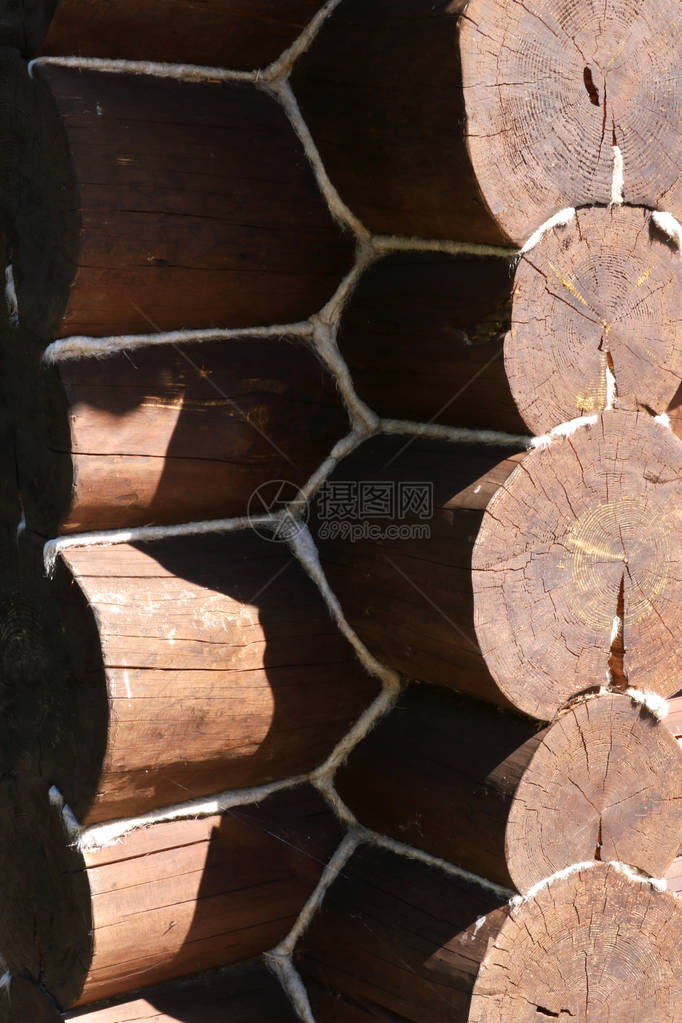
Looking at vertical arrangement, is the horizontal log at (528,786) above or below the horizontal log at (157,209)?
below

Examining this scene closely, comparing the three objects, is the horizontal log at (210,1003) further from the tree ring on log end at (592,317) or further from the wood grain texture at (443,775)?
the tree ring on log end at (592,317)

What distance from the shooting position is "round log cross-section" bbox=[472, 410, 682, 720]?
142 centimetres

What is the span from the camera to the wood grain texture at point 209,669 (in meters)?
1.48

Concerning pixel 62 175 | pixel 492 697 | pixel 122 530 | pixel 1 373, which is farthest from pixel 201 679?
pixel 62 175

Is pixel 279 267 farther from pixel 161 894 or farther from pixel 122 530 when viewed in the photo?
pixel 161 894

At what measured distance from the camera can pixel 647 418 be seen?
1.51 metres

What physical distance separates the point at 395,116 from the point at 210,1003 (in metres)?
1.37

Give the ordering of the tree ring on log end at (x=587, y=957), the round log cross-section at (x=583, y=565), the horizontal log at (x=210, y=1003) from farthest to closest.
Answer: the horizontal log at (x=210, y=1003), the tree ring on log end at (x=587, y=957), the round log cross-section at (x=583, y=565)

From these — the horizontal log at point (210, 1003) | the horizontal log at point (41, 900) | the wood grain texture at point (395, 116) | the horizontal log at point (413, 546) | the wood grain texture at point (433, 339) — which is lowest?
the horizontal log at point (210, 1003)

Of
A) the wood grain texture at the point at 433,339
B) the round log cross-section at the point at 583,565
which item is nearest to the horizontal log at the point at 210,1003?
the round log cross-section at the point at 583,565

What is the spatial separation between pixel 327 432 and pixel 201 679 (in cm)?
44

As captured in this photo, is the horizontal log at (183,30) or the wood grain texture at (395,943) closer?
the horizontal log at (183,30)

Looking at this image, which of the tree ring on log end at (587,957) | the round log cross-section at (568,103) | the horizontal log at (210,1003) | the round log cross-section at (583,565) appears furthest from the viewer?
the horizontal log at (210,1003)

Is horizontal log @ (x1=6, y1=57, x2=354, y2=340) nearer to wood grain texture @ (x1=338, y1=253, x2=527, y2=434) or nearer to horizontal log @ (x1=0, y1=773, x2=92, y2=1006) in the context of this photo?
wood grain texture @ (x1=338, y1=253, x2=527, y2=434)
